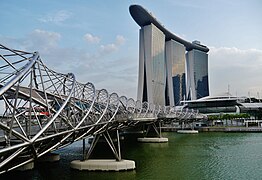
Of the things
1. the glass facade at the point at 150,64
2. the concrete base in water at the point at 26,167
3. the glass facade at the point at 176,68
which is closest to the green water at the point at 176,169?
the concrete base in water at the point at 26,167

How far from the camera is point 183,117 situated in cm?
8631

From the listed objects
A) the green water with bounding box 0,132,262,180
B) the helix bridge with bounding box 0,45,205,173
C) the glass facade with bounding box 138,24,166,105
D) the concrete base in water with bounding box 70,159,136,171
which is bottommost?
the green water with bounding box 0,132,262,180

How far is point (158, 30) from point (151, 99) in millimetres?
37271

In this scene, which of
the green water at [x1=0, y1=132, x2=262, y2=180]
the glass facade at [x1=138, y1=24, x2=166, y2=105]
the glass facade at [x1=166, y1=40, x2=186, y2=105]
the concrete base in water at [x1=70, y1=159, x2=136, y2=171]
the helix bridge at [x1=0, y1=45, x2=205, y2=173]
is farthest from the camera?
the glass facade at [x1=166, y1=40, x2=186, y2=105]

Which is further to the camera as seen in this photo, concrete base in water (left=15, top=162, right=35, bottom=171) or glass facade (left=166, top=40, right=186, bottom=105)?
glass facade (left=166, top=40, right=186, bottom=105)

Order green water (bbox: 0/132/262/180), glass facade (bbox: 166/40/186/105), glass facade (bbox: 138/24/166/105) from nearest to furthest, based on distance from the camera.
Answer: green water (bbox: 0/132/262/180) → glass facade (bbox: 138/24/166/105) → glass facade (bbox: 166/40/186/105)

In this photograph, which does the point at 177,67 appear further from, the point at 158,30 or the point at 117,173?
the point at 117,173

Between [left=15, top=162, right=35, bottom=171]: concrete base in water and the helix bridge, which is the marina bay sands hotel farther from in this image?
[left=15, top=162, right=35, bottom=171]: concrete base in water

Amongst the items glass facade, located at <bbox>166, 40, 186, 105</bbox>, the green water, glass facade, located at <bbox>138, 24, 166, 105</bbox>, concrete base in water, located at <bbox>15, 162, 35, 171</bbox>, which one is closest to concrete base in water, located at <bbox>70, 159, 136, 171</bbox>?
the green water

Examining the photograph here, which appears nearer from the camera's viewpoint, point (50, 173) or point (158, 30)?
point (50, 173)

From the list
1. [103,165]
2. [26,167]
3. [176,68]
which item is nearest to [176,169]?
[103,165]

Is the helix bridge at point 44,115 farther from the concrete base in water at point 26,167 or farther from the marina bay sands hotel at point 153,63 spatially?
the marina bay sands hotel at point 153,63

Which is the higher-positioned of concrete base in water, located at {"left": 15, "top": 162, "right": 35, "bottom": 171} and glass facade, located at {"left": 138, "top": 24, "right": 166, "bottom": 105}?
glass facade, located at {"left": 138, "top": 24, "right": 166, "bottom": 105}

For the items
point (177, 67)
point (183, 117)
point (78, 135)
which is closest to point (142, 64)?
point (177, 67)
